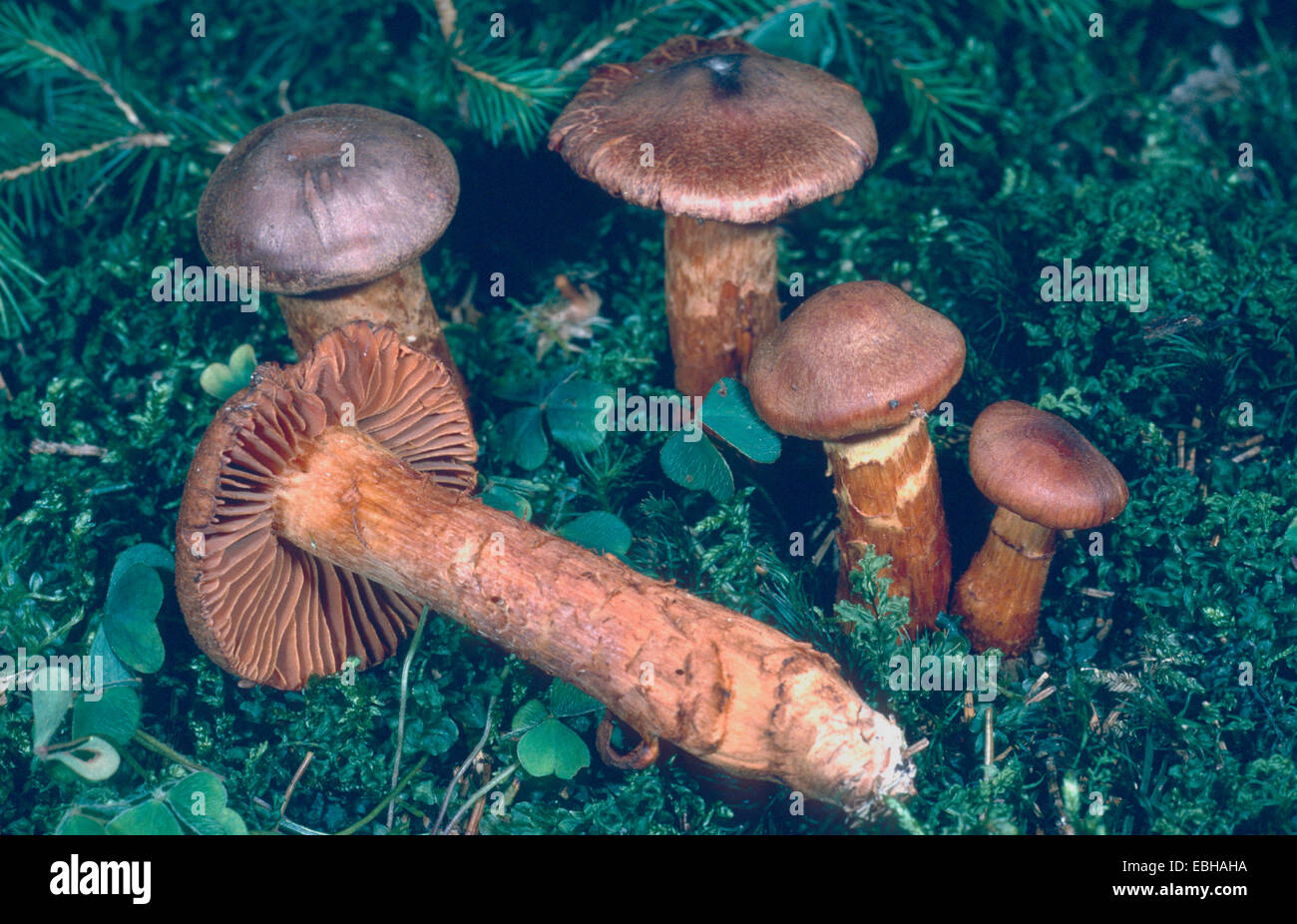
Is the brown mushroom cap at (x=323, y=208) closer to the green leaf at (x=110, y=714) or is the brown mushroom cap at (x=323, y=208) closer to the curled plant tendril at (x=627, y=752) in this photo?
the green leaf at (x=110, y=714)

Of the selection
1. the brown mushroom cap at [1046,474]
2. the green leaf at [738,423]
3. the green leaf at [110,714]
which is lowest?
the green leaf at [110,714]

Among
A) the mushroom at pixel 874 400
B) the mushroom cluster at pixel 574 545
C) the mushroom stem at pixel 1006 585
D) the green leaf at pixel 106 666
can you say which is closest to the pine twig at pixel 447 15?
the mushroom cluster at pixel 574 545

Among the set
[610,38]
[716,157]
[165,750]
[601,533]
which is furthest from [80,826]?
[610,38]

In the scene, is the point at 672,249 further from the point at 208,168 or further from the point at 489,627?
the point at 208,168

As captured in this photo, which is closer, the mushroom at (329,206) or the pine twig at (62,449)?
the mushroom at (329,206)

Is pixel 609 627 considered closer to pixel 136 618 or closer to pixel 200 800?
pixel 200 800

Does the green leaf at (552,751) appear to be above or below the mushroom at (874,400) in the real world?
below
